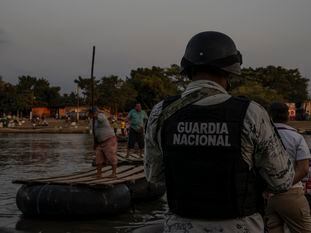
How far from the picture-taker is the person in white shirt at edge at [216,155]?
91.1 inches

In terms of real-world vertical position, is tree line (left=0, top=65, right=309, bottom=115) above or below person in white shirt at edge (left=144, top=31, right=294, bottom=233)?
above

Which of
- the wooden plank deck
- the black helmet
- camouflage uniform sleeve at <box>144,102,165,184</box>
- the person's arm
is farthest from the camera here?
the wooden plank deck

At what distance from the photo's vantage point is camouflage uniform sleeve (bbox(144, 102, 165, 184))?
2.62 meters

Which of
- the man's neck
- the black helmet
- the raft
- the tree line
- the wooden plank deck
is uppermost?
the tree line

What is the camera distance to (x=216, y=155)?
232 cm

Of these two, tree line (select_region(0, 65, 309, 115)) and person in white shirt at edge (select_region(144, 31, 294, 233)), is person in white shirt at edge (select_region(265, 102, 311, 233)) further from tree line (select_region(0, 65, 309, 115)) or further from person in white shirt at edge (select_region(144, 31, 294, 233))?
tree line (select_region(0, 65, 309, 115))

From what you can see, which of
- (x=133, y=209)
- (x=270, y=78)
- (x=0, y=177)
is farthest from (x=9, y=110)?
(x=133, y=209)

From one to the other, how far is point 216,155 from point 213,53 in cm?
51

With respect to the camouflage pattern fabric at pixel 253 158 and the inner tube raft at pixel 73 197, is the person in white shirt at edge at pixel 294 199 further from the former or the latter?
the inner tube raft at pixel 73 197

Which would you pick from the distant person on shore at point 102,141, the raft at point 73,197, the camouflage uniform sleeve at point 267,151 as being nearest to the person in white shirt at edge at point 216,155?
the camouflage uniform sleeve at point 267,151

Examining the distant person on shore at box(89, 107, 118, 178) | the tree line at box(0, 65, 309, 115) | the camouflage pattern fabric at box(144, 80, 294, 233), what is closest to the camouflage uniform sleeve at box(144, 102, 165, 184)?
the camouflage pattern fabric at box(144, 80, 294, 233)

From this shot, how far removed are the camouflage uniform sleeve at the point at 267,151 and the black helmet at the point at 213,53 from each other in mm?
282

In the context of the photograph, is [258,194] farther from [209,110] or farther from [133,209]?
[133,209]

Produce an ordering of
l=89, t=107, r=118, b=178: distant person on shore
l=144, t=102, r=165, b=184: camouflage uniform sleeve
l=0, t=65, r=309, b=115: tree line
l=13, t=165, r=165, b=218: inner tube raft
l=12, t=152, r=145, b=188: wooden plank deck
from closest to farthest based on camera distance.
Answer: l=144, t=102, r=165, b=184: camouflage uniform sleeve < l=13, t=165, r=165, b=218: inner tube raft < l=12, t=152, r=145, b=188: wooden plank deck < l=89, t=107, r=118, b=178: distant person on shore < l=0, t=65, r=309, b=115: tree line
